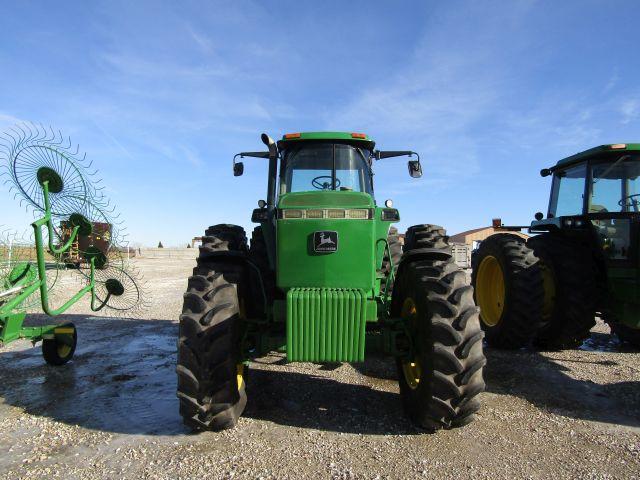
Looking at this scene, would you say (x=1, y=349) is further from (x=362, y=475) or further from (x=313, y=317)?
(x=362, y=475)

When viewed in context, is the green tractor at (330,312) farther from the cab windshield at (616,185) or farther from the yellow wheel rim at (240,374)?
the cab windshield at (616,185)

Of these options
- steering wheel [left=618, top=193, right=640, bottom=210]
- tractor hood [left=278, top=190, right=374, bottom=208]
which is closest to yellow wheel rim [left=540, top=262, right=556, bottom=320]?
steering wheel [left=618, top=193, right=640, bottom=210]

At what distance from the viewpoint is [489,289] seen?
720 cm

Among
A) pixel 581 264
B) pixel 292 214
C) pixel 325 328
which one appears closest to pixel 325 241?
pixel 292 214

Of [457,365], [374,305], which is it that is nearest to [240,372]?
[374,305]

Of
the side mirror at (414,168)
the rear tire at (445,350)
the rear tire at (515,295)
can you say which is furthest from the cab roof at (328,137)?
the rear tire at (515,295)

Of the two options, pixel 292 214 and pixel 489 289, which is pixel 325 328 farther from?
pixel 489 289

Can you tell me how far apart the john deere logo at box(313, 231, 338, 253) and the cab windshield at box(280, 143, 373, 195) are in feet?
3.77

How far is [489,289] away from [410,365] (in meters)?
3.78

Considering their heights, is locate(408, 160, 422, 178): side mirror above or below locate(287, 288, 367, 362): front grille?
above

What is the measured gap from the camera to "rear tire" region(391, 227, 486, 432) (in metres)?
3.22

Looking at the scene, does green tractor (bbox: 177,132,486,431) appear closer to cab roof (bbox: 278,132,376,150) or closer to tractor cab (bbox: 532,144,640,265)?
cab roof (bbox: 278,132,376,150)

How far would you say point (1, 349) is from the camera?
6.00m

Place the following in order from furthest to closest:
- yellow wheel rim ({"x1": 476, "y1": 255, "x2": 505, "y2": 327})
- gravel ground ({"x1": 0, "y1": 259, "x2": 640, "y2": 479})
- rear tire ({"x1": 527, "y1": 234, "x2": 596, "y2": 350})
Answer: yellow wheel rim ({"x1": 476, "y1": 255, "x2": 505, "y2": 327})
rear tire ({"x1": 527, "y1": 234, "x2": 596, "y2": 350})
gravel ground ({"x1": 0, "y1": 259, "x2": 640, "y2": 479})
